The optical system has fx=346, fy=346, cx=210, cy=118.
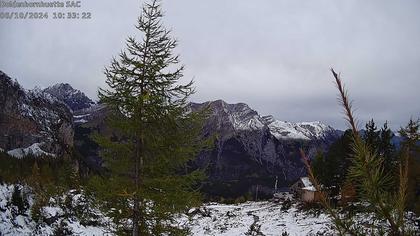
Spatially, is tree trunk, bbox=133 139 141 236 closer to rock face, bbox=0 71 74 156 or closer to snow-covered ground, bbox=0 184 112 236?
snow-covered ground, bbox=0 184 112 236

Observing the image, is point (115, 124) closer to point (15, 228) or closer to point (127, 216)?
point (127, 216)

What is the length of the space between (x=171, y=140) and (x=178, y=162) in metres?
0.80

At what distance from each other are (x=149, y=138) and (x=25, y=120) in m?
134

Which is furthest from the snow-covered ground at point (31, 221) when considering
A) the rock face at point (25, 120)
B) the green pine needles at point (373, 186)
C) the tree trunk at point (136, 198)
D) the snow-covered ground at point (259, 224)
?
the rock face at point (25, 120)

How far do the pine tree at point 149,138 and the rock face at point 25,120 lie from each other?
104 m

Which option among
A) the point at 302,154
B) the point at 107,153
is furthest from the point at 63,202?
the point at 302,154

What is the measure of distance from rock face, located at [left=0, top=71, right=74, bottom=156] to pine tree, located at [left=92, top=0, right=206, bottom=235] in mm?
104117

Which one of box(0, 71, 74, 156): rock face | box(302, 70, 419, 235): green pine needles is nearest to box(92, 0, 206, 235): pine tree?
box(302, 70, 419, 235): green pine needles

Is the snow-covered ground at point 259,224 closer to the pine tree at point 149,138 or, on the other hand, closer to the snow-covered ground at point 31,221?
the snow-covered ground at point 31,221

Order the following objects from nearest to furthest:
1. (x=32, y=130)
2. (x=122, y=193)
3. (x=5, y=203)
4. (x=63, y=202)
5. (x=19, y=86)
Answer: (x=122, y=193), (x=5, y=203), (x=63, y=202), (x=32, y=130), (x=19, y=86)

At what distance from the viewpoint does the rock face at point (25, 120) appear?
114 metres

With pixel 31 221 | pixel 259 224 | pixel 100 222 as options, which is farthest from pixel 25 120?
pixel 100 222

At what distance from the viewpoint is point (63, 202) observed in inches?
1105

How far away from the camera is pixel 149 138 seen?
1135cm
